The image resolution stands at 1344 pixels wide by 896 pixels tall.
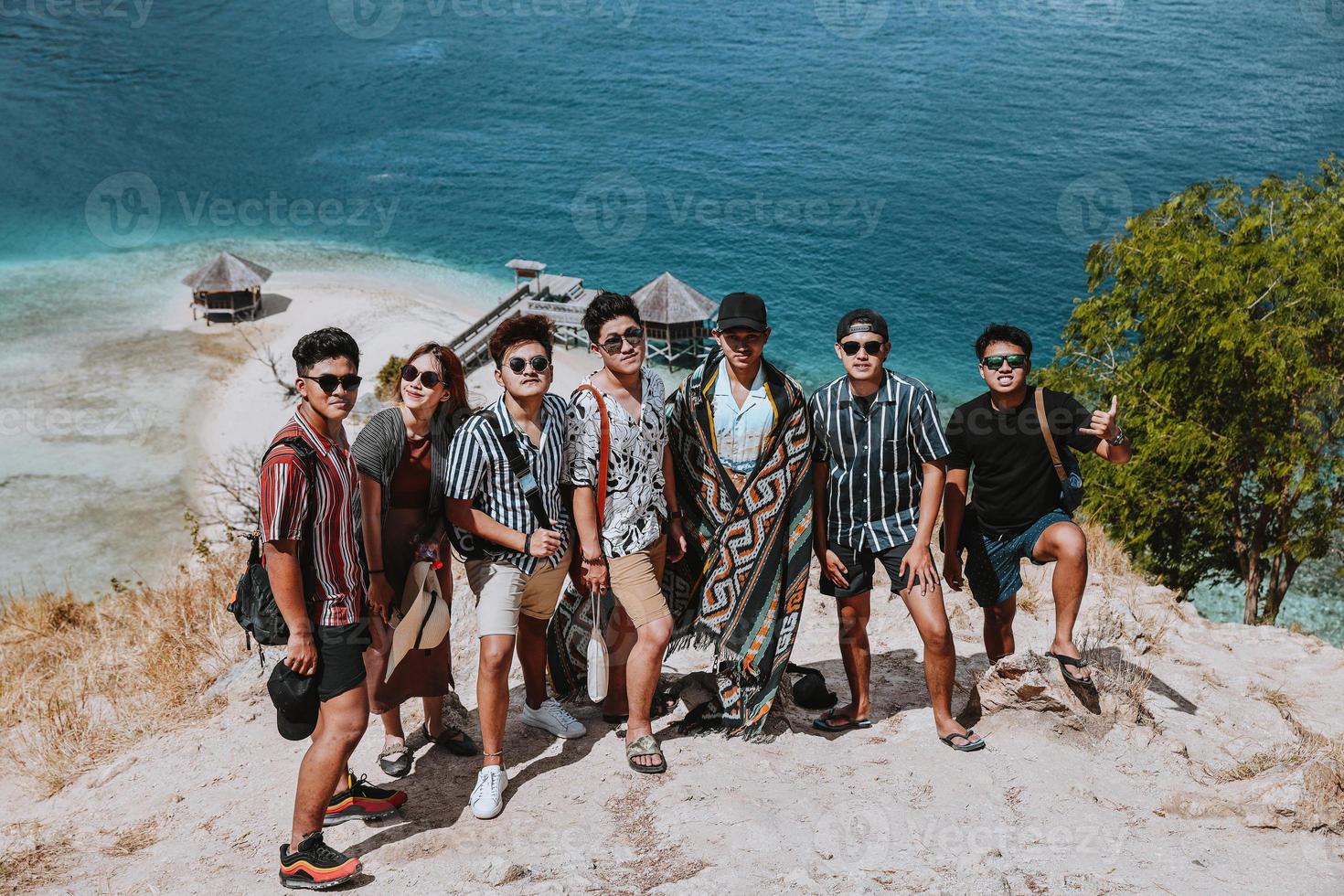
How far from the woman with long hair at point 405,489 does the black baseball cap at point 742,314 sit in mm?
1196

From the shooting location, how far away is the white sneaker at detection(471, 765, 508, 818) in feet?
14.7

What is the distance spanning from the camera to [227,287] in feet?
105

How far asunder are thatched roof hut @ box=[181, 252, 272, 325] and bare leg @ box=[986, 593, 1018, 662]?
31504mm

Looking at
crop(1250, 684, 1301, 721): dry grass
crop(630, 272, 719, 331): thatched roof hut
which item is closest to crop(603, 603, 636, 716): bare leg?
crop(1250, 684, 1301, 721): dry grass

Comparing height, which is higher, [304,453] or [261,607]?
[304,453]

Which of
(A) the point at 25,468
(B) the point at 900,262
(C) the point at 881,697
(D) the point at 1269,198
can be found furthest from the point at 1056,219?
(C) the point at 881,697

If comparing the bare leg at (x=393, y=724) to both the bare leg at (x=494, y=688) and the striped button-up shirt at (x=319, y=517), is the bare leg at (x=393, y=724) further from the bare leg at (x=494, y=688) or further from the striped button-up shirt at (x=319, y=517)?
the striped button-up shirt at (x=319, y=517)

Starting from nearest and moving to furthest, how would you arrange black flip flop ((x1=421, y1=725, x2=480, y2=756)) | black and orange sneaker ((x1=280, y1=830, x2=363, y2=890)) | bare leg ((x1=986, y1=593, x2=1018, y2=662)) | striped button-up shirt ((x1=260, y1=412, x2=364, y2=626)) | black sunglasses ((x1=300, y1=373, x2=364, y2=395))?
striped button-up shirt ((x1=260, y1=412, x2=364, y2=626)) → black sunglasses ((x1=300, y1=373, x2=364, y2=395)) → black and orange sneaker ((x1=280, y1=830, x2=363, y2=890)) → black flip flop ((x1=421, y1=725, x2=480, y2=756)) → bare leg ((x1=986, y1=593, x2=1018, y2=662))

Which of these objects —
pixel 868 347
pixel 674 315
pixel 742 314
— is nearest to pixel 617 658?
pixel 742 314

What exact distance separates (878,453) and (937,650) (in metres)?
0.99

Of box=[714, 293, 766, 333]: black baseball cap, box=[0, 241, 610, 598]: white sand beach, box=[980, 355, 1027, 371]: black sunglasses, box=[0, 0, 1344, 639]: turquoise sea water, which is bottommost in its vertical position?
box=[0, 241, 610, 598]: white sand beach

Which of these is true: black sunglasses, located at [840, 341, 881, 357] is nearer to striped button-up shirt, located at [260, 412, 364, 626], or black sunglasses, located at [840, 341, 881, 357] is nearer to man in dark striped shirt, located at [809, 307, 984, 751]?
man in dark striped shirt, located at [809, 307, 984, 751]

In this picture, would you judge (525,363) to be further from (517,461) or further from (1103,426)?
(1103,426)

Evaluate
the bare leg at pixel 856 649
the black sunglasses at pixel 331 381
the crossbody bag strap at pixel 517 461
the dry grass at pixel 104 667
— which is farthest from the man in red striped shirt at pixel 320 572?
the dry grass at pixel 104 667
